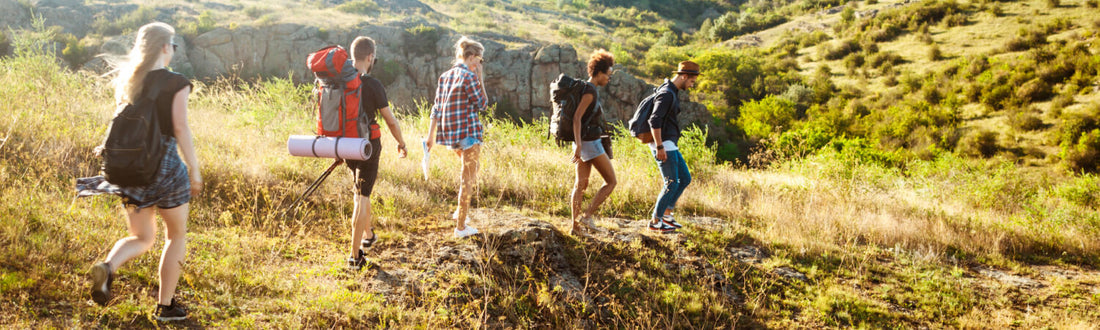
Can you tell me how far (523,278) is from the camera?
3836 mm

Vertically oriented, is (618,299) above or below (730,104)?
above

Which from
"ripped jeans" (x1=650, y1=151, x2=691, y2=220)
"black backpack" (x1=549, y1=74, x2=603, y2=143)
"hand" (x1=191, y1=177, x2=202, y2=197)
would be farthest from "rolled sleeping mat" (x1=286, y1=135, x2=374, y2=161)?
"ripped jeans" (x1=650, y1=151, x2=691, y2=220)

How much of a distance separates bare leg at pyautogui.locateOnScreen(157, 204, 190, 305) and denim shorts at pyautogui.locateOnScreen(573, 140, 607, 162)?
2.74m

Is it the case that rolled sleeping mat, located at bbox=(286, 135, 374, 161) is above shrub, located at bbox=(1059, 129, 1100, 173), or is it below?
above

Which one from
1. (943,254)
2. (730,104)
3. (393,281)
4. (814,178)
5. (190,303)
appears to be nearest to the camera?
(190,303)

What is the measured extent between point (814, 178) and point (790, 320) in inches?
188

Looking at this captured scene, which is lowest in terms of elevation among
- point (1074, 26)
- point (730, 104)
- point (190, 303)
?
point (730, 104)

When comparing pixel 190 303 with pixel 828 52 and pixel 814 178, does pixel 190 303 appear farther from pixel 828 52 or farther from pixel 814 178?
pixel 828 52

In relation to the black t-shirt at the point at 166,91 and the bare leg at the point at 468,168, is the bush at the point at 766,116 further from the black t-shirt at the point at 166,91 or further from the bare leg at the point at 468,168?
the black t-shirt at the point at 166,91

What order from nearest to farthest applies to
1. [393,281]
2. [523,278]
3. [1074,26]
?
[393,281] → [523,278] → [1074,26]

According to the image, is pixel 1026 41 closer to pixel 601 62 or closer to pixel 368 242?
pixel 601 62

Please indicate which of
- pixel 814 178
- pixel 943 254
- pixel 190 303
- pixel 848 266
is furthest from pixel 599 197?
pixel 814 178

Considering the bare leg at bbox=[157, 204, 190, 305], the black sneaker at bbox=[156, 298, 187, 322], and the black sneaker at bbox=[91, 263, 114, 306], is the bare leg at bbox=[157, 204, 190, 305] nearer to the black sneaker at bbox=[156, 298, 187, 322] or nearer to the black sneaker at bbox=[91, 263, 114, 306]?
the black sneaker at bbox=[156, 298, 187, 322]

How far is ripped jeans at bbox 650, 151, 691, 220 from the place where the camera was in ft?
14.8
